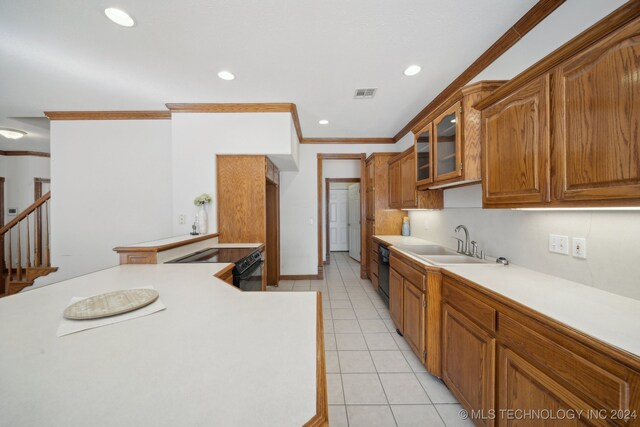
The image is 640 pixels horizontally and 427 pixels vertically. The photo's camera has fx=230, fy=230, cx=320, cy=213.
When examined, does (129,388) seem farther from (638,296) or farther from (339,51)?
(339,51)

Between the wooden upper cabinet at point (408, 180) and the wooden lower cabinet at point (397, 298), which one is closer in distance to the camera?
the wooden lower cabinet at point (397, 298)

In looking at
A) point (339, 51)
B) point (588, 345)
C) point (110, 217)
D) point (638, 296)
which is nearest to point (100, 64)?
point (110, 217)

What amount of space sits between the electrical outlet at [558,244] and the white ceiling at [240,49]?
1.51 m

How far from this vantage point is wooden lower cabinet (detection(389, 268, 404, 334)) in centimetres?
232

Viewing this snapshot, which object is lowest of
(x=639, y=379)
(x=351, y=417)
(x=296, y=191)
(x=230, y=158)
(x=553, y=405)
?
(x=351, y=417)

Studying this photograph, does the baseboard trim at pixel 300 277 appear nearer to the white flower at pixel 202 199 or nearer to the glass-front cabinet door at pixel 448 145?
the white flower at pixel 202 199

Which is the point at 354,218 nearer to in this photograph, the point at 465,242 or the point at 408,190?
the point at 408,190

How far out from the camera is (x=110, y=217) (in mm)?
3109

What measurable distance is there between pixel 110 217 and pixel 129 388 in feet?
11.5

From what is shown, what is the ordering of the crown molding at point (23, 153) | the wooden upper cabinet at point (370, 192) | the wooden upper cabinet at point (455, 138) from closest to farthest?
1. the wooden upper cabinet at point (455, 138)
2. the wooden upper cabinet at point (370, 192)
3. the crown molding at point (23, 153)

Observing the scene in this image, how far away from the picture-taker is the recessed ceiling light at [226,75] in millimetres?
2244

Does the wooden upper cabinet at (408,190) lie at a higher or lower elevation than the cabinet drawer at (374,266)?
higher

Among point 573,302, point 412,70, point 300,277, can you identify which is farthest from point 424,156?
point 300,277

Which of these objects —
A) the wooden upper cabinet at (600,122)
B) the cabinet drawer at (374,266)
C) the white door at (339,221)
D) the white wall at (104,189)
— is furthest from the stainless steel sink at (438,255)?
the white door at (339,221)
